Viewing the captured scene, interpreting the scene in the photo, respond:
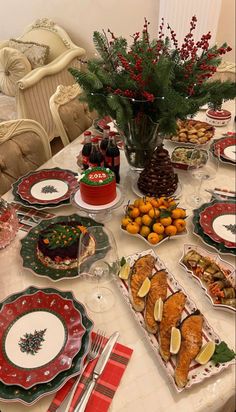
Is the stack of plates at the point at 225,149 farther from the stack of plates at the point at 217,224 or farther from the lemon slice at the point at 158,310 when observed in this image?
the lemon slice at the point at 158,310

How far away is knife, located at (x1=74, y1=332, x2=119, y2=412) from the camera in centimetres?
66

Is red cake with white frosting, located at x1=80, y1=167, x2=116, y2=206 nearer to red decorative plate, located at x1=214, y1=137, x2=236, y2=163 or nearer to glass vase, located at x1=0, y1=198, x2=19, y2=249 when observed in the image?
glass vase, located at x1=0, y1=198, x2=19, y2=249

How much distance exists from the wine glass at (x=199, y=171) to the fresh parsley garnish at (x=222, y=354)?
55cm

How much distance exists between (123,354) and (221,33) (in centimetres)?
284

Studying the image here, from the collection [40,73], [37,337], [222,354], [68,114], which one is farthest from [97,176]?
[40,73]

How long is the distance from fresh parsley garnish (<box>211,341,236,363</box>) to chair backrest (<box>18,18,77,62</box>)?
10.2 ft

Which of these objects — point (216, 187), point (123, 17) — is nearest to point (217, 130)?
point (216, 187)

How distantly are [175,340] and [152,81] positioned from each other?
2.46 feet

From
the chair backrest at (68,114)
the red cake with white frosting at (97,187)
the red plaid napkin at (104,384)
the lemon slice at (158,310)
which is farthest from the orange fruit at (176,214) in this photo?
the chair backrest at (68,114)

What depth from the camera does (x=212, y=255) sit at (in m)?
0.95

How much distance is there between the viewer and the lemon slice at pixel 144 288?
2.75 feet

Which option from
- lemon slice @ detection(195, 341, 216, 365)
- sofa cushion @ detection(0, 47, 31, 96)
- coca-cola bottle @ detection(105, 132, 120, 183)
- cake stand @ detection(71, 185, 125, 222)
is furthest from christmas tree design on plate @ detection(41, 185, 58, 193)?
sofa cushion @ detection(0, 47, 31, 96)

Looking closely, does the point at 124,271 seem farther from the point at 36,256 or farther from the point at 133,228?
the point at 36,256

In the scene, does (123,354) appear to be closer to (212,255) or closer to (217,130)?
(212,255)
